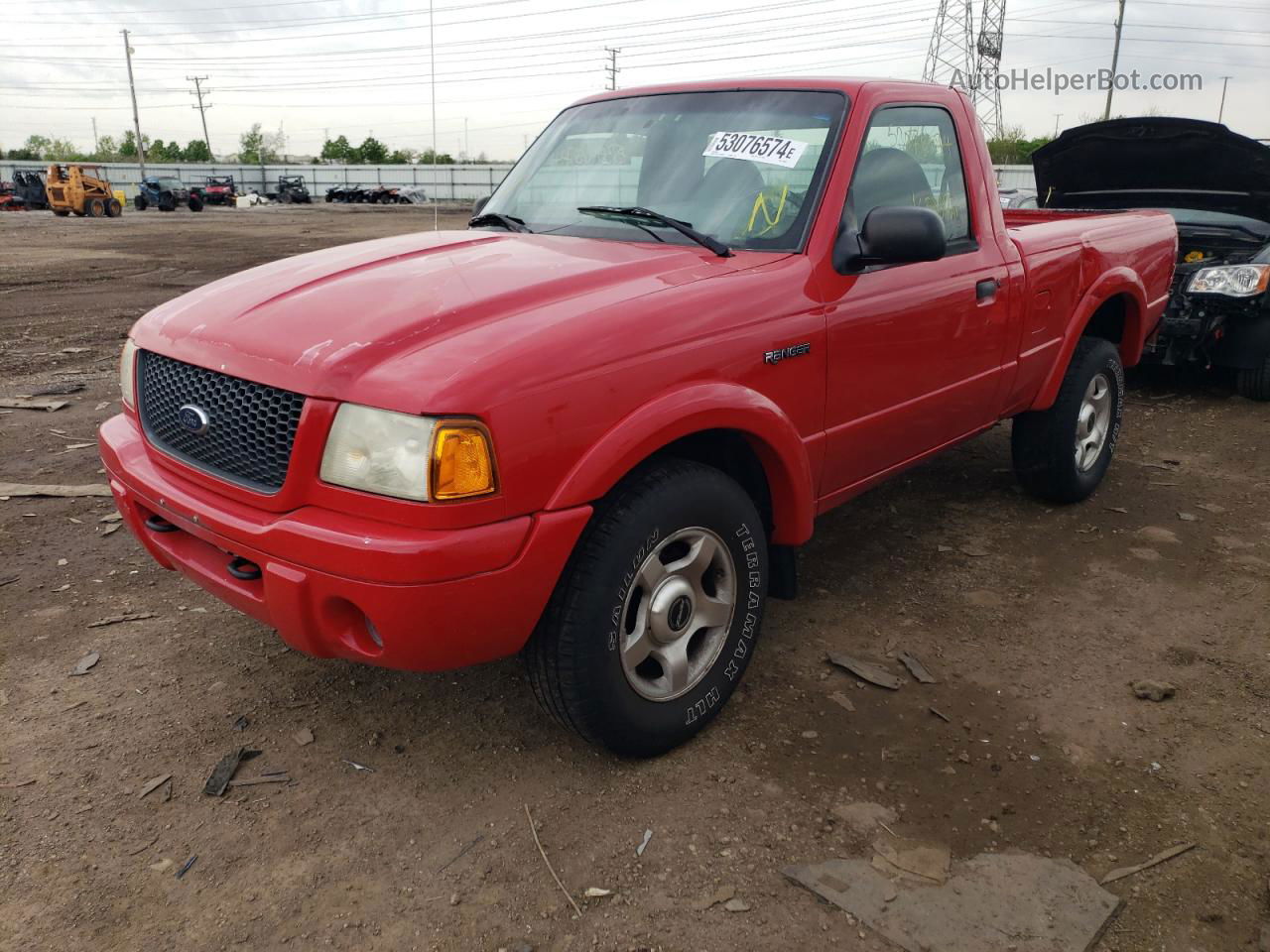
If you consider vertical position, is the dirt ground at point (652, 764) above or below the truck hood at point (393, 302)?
below

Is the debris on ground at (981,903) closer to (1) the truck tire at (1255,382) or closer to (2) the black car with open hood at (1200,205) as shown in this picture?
(2) the black car with open hood at (1200,205)

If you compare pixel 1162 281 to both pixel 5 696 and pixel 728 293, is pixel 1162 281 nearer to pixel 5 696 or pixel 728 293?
pixel 728 293

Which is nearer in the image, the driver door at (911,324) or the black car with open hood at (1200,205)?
the driver door at (911,324)

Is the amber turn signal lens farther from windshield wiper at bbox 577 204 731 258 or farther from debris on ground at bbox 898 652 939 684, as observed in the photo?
debris on ground at bbox 898 652 939 684

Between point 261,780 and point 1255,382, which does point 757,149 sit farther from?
point 1255,382

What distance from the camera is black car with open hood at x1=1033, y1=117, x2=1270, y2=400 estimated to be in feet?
22.3

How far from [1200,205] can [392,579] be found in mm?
7702

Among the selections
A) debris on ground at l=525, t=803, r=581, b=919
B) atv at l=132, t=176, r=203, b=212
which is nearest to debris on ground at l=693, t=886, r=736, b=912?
debris on ground at l=525, t=803, r=581, b=919

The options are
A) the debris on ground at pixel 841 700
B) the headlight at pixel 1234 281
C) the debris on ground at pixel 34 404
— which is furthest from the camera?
the headlight at pixel 1234 281

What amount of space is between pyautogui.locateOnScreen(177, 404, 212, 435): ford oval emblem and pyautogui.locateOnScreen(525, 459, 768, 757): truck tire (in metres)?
1.03

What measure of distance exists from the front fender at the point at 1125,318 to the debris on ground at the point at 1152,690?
157 cm

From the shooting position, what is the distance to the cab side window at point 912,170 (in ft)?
10.7

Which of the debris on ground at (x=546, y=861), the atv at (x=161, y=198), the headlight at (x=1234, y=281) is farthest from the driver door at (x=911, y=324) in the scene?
the atv at (x=161, y=198)

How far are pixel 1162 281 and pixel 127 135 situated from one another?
13577 cm
